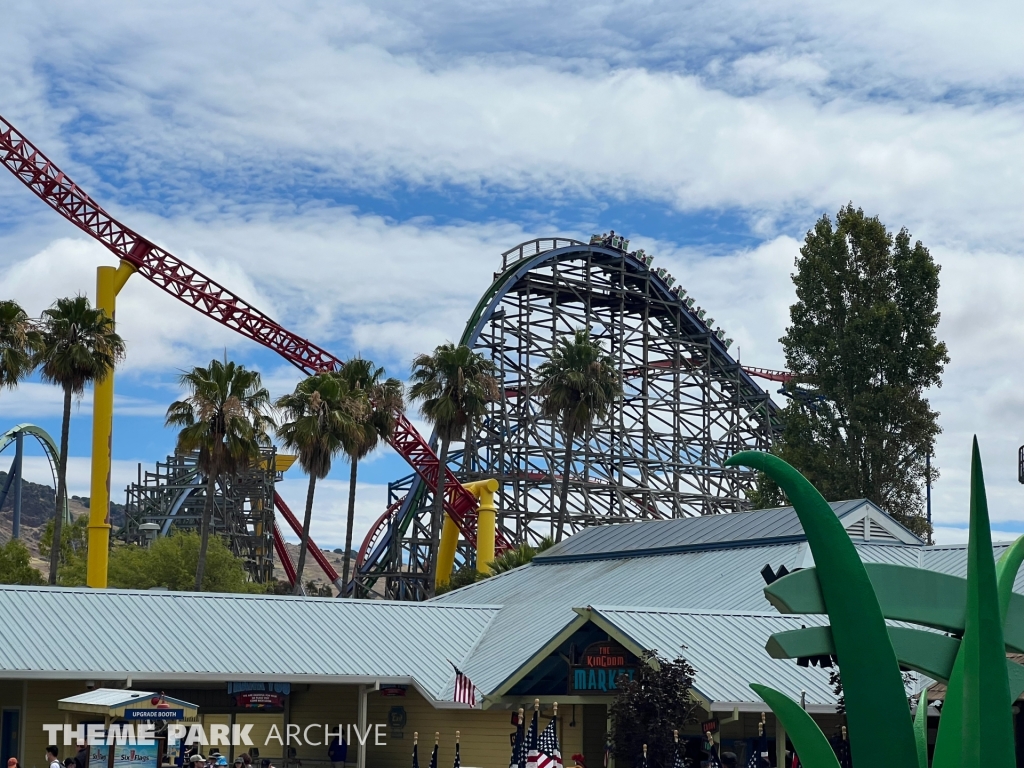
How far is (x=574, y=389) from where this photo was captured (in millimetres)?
43594

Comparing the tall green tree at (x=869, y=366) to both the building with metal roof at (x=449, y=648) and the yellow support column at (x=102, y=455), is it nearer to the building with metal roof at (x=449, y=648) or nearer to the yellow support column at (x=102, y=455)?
the building with metal roof at (x=449, y=648)

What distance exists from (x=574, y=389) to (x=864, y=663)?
3382cm

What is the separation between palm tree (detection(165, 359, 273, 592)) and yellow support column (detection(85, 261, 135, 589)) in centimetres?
161

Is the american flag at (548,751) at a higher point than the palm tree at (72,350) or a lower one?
lower

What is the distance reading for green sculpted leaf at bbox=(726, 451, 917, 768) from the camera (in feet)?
32.0

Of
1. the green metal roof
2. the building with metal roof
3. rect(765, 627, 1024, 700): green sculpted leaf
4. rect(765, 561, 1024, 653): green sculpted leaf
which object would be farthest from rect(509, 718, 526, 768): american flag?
rect(765, 561, 1024, 653): green sculpted leaf

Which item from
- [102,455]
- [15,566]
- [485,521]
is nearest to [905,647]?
[102,455]

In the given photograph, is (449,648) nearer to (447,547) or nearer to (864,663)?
(864,663)

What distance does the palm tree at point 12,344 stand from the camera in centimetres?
3322

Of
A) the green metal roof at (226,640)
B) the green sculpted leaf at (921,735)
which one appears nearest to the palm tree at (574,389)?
the green metal roof at (226,640)

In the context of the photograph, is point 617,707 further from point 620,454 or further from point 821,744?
point 620,454

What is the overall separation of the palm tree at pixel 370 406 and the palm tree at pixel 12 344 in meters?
10.4

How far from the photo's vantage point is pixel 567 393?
4347cm

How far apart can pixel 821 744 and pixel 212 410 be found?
92.4ft
